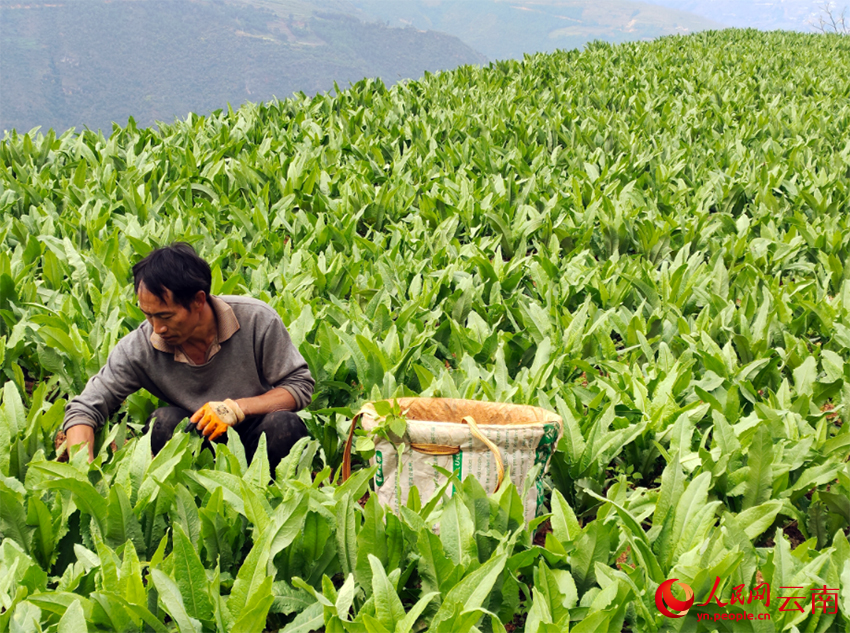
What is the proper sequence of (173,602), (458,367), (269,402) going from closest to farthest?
(173,602)
(269,402)
(458,367)

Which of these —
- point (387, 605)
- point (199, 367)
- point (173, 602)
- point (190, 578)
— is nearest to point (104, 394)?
point (199, 367)

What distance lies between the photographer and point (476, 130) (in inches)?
339

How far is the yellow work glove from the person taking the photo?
9.40ft

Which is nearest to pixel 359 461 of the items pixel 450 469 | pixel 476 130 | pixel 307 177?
pixel 450 469

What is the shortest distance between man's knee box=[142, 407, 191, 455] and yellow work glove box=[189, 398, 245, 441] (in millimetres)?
235

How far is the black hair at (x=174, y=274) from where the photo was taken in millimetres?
2885

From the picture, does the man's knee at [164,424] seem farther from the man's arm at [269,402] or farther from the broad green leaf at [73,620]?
the broad green leaf at [73,620]

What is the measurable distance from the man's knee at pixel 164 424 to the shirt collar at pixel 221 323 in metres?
0.24

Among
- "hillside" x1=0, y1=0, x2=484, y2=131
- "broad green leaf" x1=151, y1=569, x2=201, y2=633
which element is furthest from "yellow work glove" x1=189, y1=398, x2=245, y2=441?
"hillside" x1=0, y1=0, x2=484, y2=131

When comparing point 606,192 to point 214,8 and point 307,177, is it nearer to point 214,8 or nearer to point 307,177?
point 307,177

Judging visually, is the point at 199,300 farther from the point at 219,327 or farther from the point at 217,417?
the point at 217,417

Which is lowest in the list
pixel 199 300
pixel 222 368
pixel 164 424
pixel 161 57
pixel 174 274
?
pixel 164 424

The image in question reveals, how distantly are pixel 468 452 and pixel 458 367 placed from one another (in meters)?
1.03

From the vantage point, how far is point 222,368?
10.6 feet
